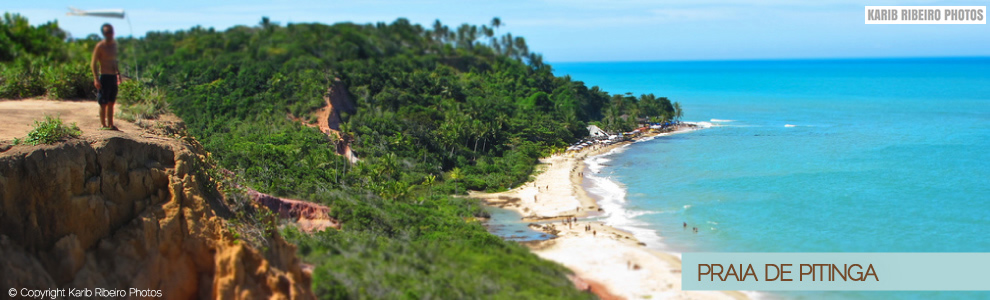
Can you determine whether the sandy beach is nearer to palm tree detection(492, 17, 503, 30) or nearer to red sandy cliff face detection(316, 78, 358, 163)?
red sandy cliff face detection(316, 78, 358, 163)

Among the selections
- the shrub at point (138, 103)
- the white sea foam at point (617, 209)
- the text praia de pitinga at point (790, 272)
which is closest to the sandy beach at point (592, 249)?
the white sea foam at point (617, 209)

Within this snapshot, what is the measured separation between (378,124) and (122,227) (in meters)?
40.5

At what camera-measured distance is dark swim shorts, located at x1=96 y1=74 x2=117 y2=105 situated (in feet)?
43.2

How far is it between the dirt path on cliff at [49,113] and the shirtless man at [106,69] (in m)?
0.50

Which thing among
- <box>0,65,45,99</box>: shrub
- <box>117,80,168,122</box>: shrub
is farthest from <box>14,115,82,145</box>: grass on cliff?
<box>0,65,45,99</box>: shrub

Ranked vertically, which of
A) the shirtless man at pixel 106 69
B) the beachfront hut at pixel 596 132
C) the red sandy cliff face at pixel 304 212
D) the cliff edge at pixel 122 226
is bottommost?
the red sandy cliff face at pixel 304 212

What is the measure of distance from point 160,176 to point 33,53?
26.4 m

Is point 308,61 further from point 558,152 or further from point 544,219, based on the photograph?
point 544,219

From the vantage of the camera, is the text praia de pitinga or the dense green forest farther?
the text praia de pitinga

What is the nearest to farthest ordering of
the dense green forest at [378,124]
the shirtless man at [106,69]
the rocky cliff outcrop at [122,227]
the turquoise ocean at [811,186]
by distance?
the rocky cliff outcrop at [122,227] < the shirtless man at [106,69] < the dense green forest at [378,124] < the turquoise ocean at [811,186]

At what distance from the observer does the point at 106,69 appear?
12969mm

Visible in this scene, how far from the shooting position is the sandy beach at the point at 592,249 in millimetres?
27141

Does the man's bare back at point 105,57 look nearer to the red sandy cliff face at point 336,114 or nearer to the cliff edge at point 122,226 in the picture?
the cliff edge at point 122,226

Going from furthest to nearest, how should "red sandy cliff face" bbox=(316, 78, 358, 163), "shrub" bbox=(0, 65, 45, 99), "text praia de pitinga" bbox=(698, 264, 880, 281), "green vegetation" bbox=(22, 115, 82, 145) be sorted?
"red sandy cliff face" bbox=(316, 78, 358, 163)
"text praia de pitinga" bbox=(698, 264, 880, 281)
"shrub" bbox=(0, 65, 45, 99)
"green vegetation" bbox=(22, 115, 82, 145)
